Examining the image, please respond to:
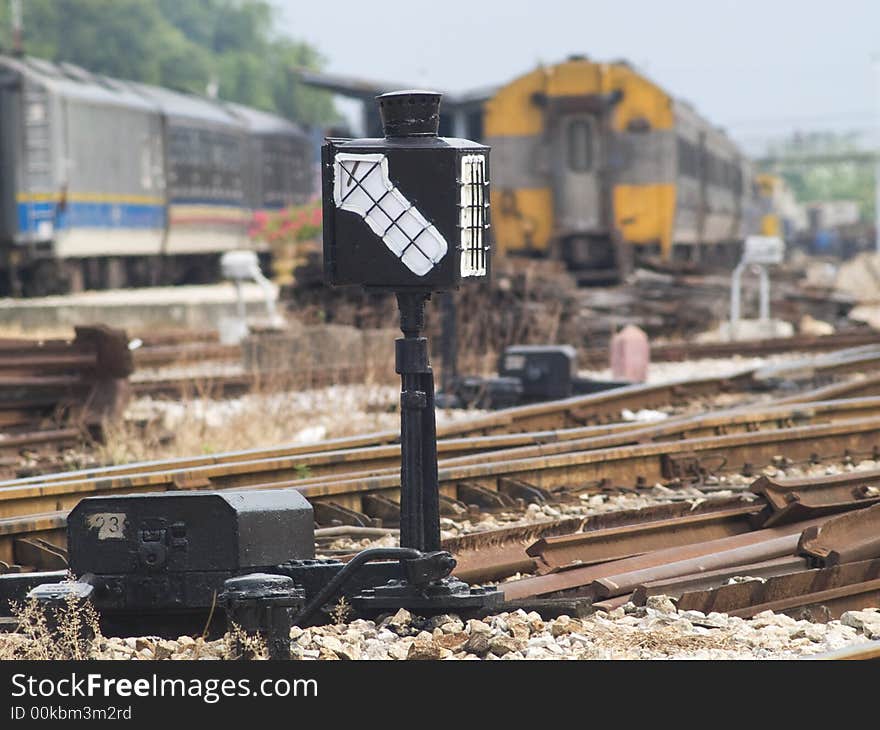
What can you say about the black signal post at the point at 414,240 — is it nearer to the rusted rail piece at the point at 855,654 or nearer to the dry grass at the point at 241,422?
the rusted rail piece at the point at 855,654

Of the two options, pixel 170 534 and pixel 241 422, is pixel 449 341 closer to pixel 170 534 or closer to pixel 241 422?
pixel 241 422

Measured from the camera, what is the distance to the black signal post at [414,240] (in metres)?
5.07

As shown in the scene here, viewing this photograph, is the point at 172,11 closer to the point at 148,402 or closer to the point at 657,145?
the point at 657,145

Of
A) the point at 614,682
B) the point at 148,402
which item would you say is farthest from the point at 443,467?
the point at 148,402

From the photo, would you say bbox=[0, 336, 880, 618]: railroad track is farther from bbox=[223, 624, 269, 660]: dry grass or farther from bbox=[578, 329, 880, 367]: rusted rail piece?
bbox=[578, 329, 880, 367]: rusted rail piece

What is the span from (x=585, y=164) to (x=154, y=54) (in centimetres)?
6484

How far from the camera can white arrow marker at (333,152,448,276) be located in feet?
16.6

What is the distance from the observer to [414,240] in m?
5.05

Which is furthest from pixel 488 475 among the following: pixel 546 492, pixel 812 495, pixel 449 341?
pixel 449 341

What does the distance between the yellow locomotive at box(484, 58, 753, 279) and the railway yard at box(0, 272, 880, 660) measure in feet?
31.2

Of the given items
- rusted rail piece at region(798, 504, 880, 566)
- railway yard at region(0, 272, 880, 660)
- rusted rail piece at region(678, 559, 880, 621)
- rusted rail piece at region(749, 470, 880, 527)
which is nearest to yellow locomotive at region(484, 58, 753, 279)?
railway yard at region(0, 272, 880, 660)

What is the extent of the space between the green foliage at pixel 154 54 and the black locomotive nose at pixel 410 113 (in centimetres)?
6688

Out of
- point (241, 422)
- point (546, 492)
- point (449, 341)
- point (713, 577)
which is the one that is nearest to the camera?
point (713, 577)

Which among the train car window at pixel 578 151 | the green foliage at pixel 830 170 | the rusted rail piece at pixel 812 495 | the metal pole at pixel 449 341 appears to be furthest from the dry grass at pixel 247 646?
the green foliage at pixel 830 170
